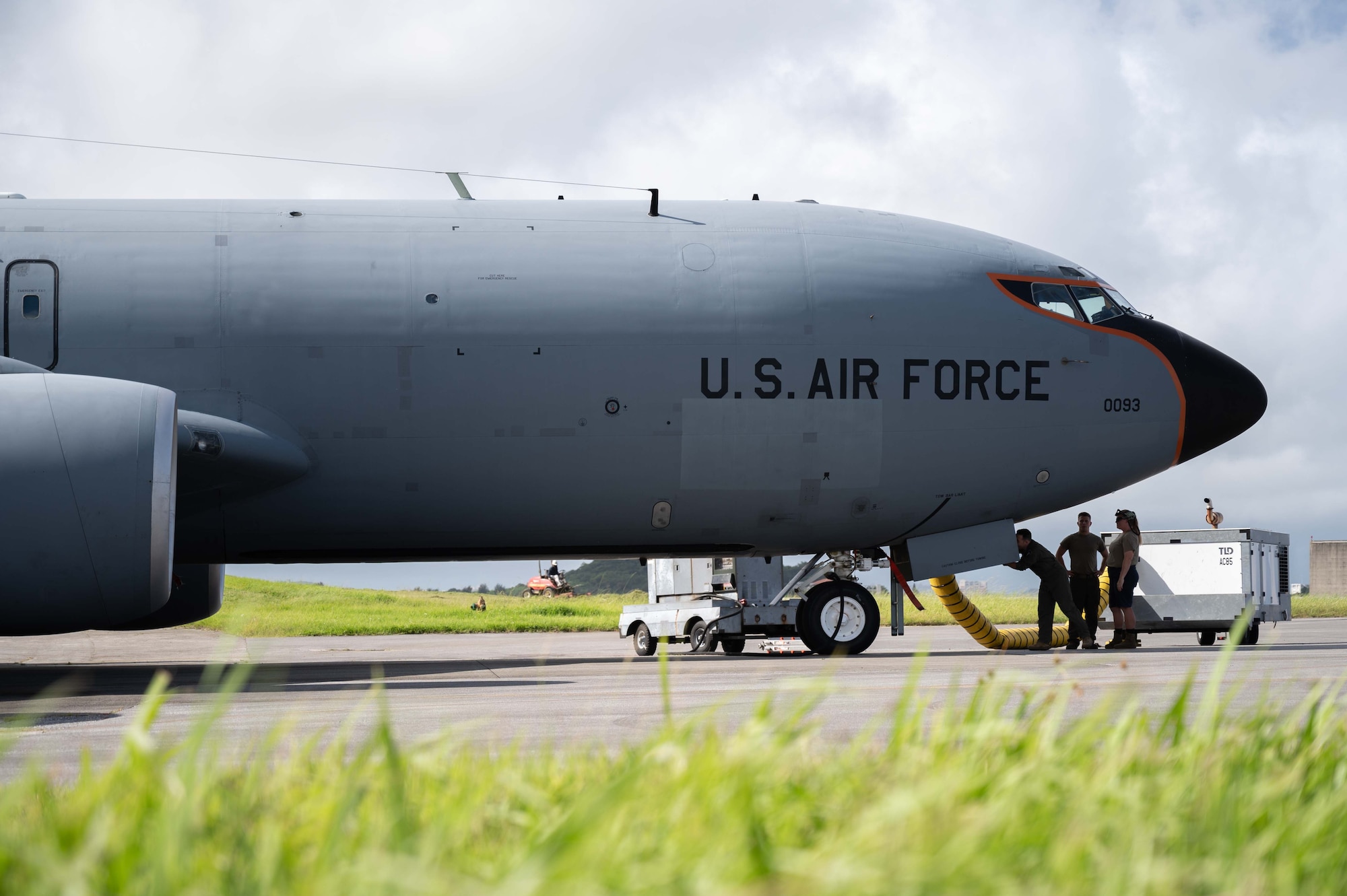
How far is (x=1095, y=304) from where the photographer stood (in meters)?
14.3

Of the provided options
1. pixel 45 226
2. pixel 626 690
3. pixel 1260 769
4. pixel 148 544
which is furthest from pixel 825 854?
pixel 45 226

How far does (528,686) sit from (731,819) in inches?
289

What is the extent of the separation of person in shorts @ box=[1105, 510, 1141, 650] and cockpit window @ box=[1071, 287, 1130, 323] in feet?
12.7

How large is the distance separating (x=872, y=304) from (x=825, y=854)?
1172 cm

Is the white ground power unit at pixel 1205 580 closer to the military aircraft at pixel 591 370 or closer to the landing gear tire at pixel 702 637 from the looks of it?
the military aircraft at pixel 591 370

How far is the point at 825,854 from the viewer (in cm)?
189

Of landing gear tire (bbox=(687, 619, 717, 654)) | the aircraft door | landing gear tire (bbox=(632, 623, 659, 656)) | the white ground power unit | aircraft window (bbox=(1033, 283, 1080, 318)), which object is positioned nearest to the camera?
the aircraft door

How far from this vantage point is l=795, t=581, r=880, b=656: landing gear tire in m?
14.2

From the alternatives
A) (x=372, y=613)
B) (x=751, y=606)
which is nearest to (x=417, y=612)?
(x=372, y=613)

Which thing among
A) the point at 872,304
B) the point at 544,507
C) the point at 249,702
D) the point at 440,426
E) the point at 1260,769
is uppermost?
the point at 872,304

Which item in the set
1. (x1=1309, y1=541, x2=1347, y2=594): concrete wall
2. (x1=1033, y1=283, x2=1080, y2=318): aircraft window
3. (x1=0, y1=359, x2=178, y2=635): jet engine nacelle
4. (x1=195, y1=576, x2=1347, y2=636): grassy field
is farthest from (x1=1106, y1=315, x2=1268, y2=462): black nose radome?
(x1=1309, y1=541, x2=1347, y2=594): concrete wall

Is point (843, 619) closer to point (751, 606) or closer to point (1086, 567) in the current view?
point (751, 606)

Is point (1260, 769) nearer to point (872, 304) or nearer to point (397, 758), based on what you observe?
point (397, 758)

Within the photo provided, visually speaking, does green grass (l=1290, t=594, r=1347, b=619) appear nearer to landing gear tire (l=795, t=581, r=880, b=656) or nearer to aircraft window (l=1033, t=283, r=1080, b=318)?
aircraft window (l=1033, t=283, r=1080, b=318)
